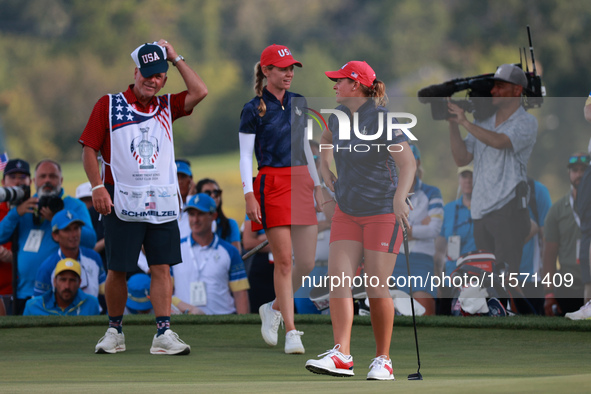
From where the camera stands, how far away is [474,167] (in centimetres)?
733

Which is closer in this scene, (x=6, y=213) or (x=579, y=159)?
(x=579, y=159)

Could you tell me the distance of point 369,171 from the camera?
4.83 m

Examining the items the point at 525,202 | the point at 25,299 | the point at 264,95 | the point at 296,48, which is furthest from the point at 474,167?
the point at 296,48

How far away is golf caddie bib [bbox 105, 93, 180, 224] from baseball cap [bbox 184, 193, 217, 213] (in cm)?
277

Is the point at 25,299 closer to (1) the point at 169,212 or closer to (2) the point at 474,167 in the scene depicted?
(1) the point at 169,212

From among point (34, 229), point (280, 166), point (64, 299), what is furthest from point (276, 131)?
point (34, 229)

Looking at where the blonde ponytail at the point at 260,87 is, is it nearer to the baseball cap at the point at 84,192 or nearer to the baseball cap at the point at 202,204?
the baseball cap at the point at 202,204

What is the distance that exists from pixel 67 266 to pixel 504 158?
3.32 metres

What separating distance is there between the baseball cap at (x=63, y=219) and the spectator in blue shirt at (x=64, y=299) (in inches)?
15.9

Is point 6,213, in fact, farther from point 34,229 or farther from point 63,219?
point 63,219

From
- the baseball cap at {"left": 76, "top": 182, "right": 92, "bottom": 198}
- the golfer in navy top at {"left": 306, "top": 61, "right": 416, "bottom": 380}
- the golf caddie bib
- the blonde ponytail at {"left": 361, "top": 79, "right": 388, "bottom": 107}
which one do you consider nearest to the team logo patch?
the golf caddie bib

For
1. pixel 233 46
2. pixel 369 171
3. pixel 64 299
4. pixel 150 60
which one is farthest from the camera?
pixel 233 46

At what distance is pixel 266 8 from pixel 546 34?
35.5 feet

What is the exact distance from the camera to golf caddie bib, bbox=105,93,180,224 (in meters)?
5.96
